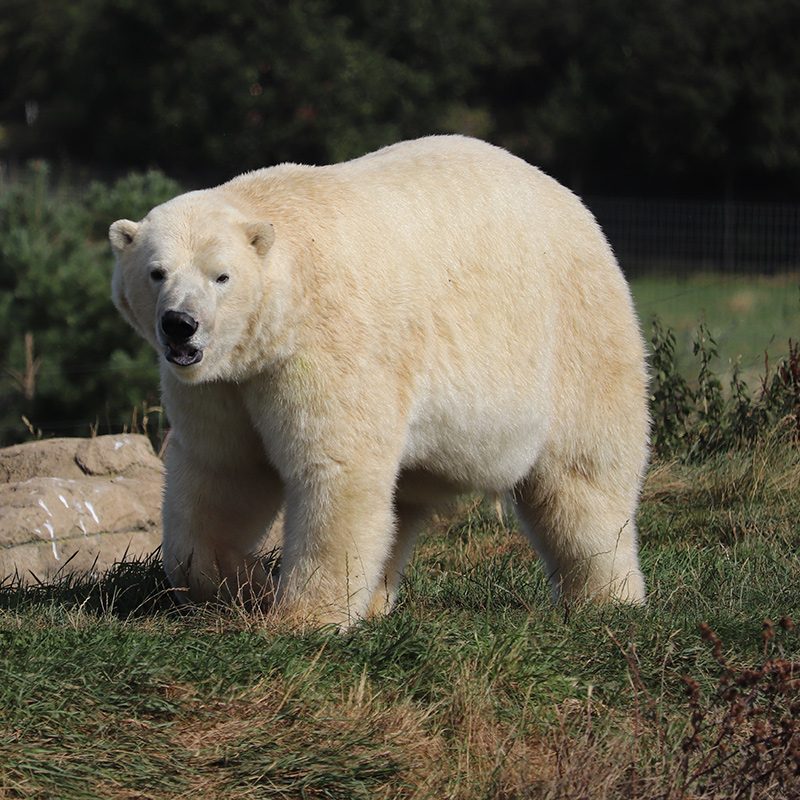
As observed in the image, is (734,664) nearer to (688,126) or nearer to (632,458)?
(632,458)

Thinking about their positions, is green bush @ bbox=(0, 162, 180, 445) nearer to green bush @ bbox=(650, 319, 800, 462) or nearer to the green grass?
the green grass

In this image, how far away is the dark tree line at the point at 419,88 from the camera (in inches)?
1329

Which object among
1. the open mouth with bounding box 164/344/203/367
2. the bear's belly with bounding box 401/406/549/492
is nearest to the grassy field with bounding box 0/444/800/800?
the bear's belly with bounding box 401/406/549/492

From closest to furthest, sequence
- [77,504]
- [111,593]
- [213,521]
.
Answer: [213,521] → [111,593] → [77,504]

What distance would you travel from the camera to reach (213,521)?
476cm

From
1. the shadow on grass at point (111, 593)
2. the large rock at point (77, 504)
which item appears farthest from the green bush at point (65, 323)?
the shadow on grass at point (111, 593)

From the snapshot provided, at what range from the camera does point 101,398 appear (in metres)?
14.9

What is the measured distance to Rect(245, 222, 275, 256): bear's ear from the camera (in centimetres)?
432

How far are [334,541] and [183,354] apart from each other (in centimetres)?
76

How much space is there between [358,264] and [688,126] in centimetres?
3049

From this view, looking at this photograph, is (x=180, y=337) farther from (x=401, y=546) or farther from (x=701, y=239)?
(x=701, y=239)

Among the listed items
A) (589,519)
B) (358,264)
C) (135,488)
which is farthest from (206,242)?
(135,488)

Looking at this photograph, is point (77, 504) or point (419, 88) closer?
point (77, 504)

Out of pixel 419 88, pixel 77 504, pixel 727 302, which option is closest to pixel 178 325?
pixel 77 504
